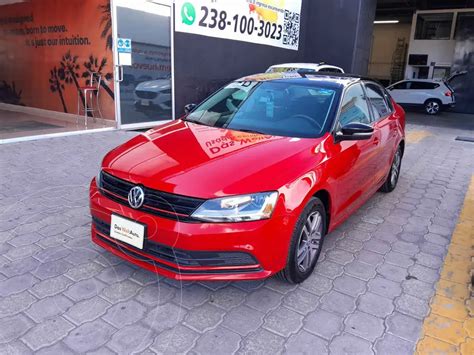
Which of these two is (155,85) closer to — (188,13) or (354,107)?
(188,13)

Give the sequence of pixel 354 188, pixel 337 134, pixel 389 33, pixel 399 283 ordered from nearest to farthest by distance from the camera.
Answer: pixel 399 283
pixel 337 134
pixel 354 188
pixel 389 33

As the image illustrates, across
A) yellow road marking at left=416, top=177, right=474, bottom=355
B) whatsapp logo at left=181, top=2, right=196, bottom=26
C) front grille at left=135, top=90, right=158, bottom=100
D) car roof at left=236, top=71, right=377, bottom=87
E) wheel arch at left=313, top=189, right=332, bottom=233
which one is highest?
whatsapp logo at left=181, top=2, right=196, bottom=26

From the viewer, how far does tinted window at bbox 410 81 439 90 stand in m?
15.7

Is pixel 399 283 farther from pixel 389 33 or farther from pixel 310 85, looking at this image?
pixel 389 33

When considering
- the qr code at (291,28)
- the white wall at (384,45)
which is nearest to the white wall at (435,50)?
the white wall at (384,45)

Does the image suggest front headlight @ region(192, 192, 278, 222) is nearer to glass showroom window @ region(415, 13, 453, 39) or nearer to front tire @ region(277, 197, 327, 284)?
front tire @ region(277, 197, 327, 284)

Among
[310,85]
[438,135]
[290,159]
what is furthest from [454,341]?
[438,135]

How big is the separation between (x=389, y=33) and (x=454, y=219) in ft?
82.3

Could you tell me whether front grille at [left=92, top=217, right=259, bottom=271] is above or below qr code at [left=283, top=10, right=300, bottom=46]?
below

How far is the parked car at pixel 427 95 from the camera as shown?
51.0 ft

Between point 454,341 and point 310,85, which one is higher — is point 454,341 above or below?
below

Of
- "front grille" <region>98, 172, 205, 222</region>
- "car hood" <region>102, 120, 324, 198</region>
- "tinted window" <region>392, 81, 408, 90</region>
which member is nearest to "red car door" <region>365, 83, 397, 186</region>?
"car hood" <region>102, 120, 324, 198</region>

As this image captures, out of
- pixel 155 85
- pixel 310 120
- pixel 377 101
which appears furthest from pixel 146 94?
pixel 310 120

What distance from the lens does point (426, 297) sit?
8.98 ft
